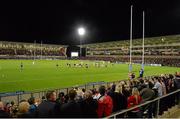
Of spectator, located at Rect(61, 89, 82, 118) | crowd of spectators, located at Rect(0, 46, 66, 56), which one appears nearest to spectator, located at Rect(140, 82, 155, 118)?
spectator, located at Rect(61, 89, 82, 118)

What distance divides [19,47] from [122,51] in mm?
55184

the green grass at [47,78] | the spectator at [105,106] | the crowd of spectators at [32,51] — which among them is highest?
the crowd of spectators at [32,51]

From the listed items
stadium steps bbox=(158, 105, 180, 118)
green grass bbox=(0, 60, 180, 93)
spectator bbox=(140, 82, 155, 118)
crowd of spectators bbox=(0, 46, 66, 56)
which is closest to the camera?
spectator bbox=(140, 82, 155, 118)

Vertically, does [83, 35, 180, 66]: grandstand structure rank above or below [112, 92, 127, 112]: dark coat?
above

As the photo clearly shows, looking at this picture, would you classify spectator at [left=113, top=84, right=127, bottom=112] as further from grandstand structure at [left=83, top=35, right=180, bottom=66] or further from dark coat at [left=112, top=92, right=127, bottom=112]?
grandstand structure at [left=83, top=35, right=180, bottom=66]

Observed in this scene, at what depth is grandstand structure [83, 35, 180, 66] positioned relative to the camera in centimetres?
8884

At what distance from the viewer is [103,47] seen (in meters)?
133

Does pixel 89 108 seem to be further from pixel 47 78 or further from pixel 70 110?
pixel 47 78

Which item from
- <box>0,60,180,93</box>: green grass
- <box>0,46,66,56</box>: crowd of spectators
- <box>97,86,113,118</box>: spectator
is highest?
<box>0,46,66,56</box>: crowd of spectators

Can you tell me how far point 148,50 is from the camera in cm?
10819

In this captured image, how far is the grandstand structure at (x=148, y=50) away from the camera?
88.8 metres

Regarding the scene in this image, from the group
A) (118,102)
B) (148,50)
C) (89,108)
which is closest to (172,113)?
(118,102)

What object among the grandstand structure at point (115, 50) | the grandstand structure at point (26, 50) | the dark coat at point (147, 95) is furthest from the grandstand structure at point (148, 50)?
the dark coat at point (147, 95)

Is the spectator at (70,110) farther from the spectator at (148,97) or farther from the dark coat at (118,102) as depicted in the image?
the spectator at (148,97)
